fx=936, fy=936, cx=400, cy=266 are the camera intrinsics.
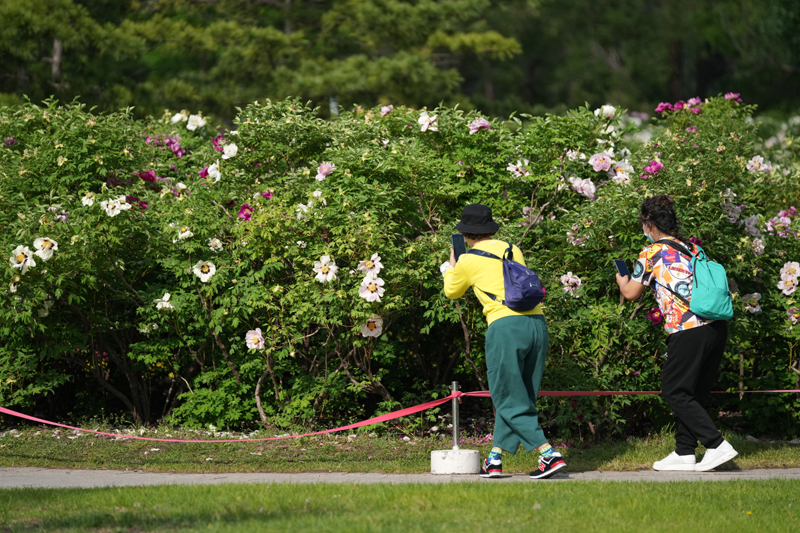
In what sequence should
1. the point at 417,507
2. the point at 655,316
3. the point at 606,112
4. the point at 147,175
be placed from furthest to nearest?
the point at 147,175
the point at 606,112
the point at 655,316
the point at 417,507

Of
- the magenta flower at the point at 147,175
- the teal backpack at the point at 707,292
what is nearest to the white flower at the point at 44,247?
the magenta flower at the point at 147,175

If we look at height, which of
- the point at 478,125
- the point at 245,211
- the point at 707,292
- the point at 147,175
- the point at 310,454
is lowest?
the point at 310,454

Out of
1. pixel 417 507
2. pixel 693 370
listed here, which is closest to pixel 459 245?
pixel 693 370

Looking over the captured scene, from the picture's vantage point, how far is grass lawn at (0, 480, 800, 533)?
168 inches

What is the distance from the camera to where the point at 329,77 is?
18.3 m

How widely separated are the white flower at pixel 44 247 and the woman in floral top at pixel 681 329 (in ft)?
13.1

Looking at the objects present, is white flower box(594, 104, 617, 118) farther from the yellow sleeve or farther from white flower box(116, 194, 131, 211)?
white flower box(116, 194, 131, 211)

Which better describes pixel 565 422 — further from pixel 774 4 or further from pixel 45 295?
pixel 774 4

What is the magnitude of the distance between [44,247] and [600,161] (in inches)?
167

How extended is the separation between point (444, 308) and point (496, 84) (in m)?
31.1

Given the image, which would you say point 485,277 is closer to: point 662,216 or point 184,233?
point 662,216

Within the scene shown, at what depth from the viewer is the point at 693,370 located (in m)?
5.78

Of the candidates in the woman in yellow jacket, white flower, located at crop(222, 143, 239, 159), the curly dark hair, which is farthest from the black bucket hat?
white flower, located at crop(222, 143, 239, 159)

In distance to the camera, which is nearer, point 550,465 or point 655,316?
point 550,465
